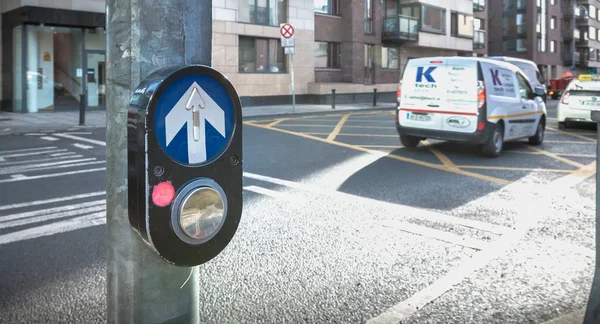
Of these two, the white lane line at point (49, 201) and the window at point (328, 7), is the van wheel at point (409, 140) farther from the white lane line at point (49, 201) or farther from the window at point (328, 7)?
the window at point (328, 7)

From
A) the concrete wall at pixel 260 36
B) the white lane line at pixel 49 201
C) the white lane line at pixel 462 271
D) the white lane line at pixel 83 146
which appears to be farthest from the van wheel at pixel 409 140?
the concrete wall at pixel 260 36

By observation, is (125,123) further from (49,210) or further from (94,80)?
(94,80)

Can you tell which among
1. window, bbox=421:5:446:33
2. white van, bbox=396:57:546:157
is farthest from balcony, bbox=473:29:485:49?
white van, bbox=396:57:546:157

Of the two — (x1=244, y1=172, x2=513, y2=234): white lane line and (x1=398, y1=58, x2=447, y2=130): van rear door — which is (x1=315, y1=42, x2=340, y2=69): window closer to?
(x1=398, y1=58, x2=447, y2=130): van rear door

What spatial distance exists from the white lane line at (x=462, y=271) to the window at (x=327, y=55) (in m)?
26.1

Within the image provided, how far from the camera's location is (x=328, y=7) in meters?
32.9

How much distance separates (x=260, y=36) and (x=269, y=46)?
1035 millimetres

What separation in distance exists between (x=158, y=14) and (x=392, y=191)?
237 inches

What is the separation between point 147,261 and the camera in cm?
178

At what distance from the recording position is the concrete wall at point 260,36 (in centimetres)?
2609

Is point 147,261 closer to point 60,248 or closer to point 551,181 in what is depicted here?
point 60,248

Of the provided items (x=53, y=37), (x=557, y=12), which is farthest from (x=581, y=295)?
(x=557, y=12)

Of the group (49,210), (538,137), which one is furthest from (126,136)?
(538,137)

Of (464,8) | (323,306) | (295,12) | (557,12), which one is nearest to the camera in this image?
(323,306)
